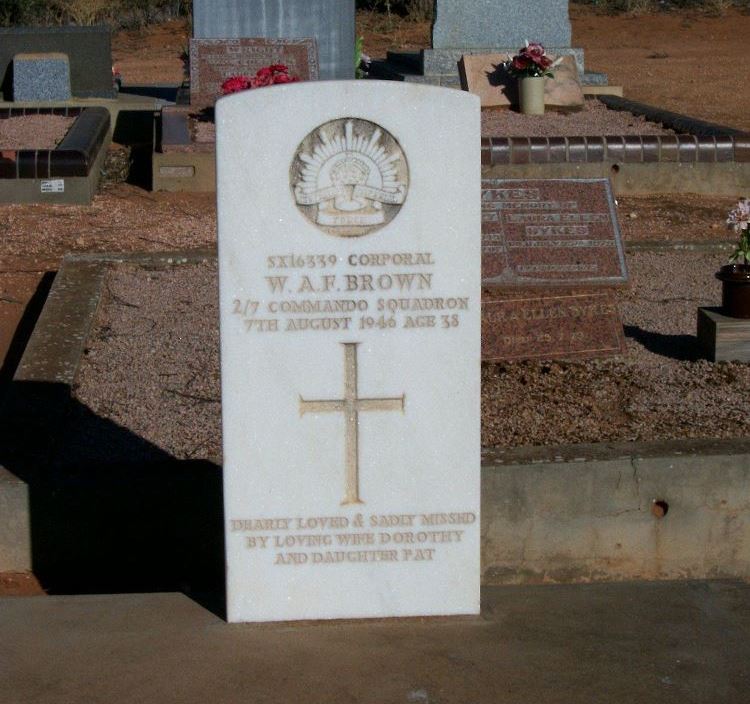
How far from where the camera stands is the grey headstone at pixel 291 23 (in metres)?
A: 14.9

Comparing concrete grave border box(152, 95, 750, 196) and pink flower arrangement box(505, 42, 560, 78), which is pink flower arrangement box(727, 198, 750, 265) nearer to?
concrete grave border box(152, 95, 750, 196)

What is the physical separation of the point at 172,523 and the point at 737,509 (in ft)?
6.17

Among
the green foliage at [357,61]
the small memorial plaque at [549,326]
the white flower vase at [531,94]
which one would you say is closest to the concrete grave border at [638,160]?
the white flower vase at [531,94]

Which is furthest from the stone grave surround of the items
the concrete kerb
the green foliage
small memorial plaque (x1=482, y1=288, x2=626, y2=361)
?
the green foliage

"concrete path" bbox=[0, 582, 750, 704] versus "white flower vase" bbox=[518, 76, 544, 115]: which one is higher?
"white flower vase" bbox=[518, 76, 544, 115]

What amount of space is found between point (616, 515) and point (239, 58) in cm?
1029

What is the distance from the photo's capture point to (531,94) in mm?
13961

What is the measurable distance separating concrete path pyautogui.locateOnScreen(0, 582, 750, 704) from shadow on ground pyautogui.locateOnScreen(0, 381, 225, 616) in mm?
425

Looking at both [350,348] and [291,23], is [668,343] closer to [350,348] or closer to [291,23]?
[350,348]

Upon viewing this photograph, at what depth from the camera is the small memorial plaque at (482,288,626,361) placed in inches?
241

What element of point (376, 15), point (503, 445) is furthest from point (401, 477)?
point (376, 15)

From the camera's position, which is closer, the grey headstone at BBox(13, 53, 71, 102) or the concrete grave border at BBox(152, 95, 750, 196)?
the concrete grave border at BBox(152, 95, 750, 196)

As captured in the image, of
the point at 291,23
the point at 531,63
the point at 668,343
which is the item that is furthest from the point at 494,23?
the point at 668,343

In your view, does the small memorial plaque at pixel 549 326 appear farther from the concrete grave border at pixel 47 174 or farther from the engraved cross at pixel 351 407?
the concrete grave border at pixel 47 174
